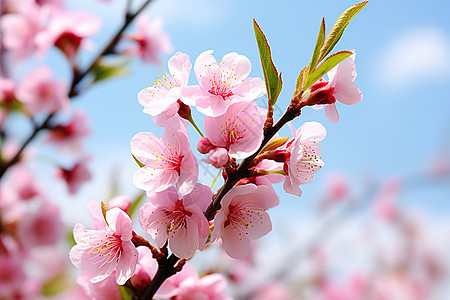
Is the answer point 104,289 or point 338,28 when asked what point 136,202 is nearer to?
point 104,289

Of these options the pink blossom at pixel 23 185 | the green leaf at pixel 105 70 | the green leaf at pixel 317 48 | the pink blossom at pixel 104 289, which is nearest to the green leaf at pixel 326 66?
the green leaf at pixel 317 48

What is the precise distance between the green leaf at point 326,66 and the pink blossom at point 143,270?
0.43m

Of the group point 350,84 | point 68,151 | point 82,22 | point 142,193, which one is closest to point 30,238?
point 68,151

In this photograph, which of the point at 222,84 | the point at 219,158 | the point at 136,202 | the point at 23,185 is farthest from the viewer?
the point at 23,185

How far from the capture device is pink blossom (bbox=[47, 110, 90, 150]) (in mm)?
2297

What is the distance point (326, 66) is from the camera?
67cm

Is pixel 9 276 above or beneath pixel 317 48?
beneath

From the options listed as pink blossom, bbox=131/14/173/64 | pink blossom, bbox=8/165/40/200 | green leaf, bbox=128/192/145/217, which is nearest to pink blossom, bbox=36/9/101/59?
pink blossom, bbox=131/14/173/64

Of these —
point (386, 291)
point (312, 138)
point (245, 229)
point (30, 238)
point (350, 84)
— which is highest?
point (350, 84)

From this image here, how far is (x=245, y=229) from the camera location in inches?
28.6

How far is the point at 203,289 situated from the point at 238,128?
0.35m

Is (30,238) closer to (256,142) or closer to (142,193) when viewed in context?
(142,193)

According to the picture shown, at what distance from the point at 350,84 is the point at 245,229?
32cm

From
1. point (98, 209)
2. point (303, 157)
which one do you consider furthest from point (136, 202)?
point (303, 157)
